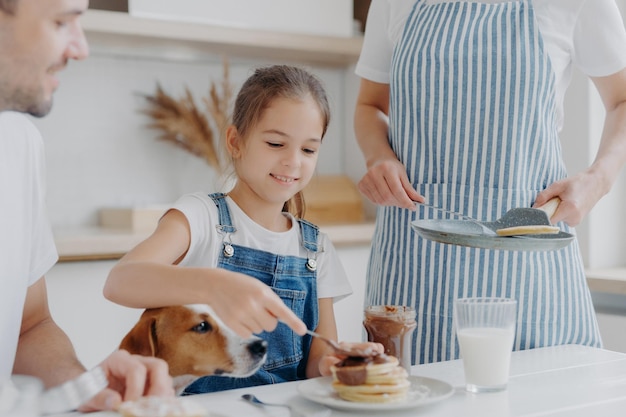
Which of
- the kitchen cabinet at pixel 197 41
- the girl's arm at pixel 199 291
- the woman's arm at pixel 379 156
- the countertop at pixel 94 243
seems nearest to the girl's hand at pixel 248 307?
the girl's arm at pixel 199 291

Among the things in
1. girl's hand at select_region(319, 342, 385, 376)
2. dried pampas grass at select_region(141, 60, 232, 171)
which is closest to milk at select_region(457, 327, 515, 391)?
girl's hand at select_region(319, 342, 385, 376)

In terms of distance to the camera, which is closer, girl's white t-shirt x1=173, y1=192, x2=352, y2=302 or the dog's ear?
the dog's ear

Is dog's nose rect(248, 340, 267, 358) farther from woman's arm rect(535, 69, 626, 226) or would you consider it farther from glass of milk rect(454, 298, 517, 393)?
woman's arm rect(535, 69, 626, 226)

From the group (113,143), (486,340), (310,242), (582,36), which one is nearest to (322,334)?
(310,242)

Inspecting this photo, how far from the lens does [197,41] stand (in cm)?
276

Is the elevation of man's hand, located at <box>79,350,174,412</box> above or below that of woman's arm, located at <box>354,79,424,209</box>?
below

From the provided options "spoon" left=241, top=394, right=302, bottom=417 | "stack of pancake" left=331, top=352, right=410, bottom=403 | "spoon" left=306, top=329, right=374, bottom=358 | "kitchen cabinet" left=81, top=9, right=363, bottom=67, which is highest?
"kitchen cabinet" left=81, top=9, right=363, bottom=67

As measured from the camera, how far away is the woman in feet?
4.89

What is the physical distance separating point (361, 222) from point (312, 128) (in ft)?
5.65

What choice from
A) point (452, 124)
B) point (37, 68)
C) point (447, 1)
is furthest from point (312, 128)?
point (37, 68)

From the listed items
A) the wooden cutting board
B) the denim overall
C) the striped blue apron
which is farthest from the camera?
the wooden cutting board

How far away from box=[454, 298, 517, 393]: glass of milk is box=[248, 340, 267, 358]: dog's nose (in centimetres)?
28

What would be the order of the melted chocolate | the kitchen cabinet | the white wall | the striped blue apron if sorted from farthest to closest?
the white wall < the kitchen cabinet < the striped blue apron < the melted chocolate

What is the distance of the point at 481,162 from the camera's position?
1531 millimetres
